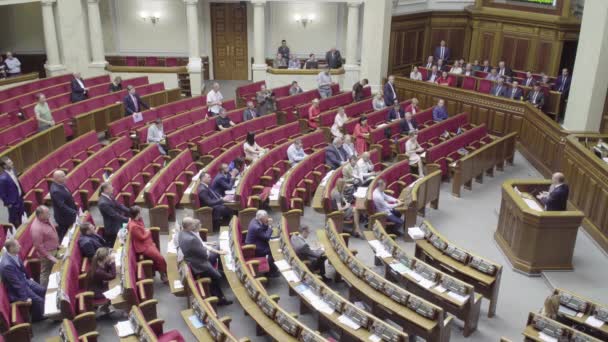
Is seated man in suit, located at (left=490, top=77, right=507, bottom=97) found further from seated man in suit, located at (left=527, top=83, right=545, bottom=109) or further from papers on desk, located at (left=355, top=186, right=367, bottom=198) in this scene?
papers on desk, located at (left=355, top=186, right=367, bottom=198)

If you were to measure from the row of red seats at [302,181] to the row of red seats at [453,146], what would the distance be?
1941 millimetres

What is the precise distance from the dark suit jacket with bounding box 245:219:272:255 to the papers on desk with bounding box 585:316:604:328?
11.2 ft

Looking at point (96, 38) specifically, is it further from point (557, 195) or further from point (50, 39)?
point (557, 195)

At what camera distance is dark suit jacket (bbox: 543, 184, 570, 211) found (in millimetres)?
7254

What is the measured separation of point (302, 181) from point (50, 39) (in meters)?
8.40

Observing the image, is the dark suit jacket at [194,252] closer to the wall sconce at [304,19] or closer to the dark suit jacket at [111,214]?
the dark suit jacket at [111,214]

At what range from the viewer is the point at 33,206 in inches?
307

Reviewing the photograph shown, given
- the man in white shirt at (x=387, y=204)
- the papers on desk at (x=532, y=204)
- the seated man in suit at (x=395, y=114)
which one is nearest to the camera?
the papers on desk at (x=532, y=204)

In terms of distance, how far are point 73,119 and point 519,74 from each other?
10.5 m

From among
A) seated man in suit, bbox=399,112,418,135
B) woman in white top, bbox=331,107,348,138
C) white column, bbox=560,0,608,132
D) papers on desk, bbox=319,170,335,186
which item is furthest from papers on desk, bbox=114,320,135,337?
white column, bbox=560,0,608,132

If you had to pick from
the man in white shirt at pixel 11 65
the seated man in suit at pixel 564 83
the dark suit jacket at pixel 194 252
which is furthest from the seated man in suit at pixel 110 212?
the seated man in suit at pixel 564 83

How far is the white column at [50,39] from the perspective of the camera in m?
13.8

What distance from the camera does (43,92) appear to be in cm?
1254

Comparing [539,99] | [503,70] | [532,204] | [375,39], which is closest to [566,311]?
[532,204]
